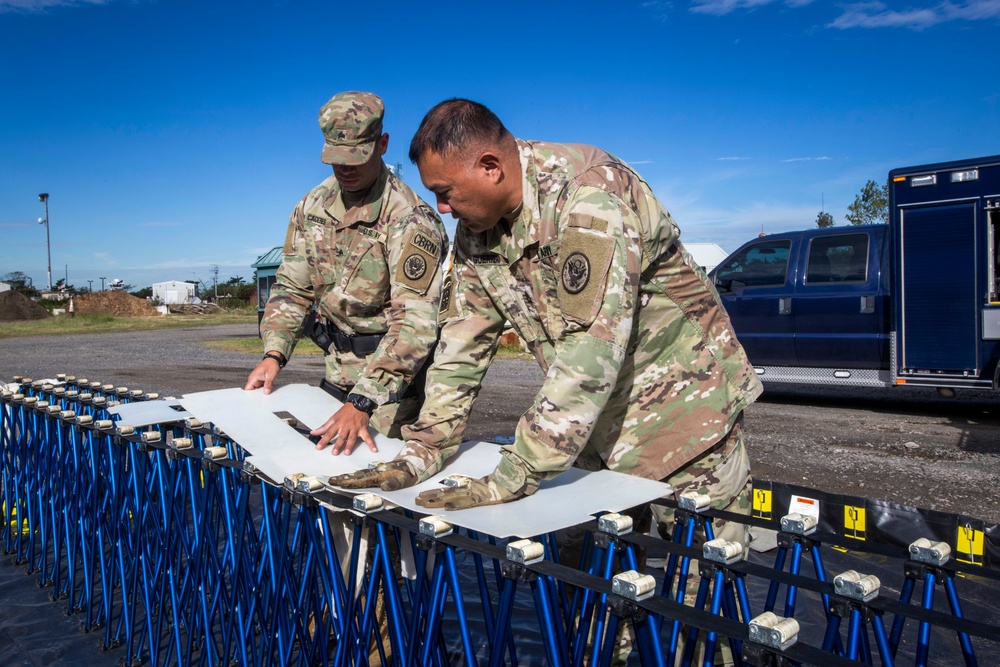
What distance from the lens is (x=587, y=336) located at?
1791 mm

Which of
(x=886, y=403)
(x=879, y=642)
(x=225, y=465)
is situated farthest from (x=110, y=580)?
(x=886, y=403)

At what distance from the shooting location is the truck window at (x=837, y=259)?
8.65 m

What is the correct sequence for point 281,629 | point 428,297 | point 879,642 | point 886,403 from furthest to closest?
point 886,403, point 428,297, point 281,629, point 879,642

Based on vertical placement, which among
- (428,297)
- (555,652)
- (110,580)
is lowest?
(110,580)

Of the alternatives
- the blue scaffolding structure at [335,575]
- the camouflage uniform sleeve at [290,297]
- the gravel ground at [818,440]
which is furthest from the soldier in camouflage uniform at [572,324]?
the gravel ground at [818,440]

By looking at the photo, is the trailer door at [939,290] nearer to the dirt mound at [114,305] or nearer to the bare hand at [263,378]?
the bare hand at [263,378]

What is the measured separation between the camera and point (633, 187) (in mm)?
1938

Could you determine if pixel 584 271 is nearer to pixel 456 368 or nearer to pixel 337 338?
pixel 456 368

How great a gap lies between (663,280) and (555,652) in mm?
949

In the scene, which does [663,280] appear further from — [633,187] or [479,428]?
[479,428]

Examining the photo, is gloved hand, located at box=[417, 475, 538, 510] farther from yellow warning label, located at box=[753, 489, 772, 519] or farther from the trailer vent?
the trailer vent

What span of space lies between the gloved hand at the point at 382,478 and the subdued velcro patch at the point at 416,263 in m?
0.93

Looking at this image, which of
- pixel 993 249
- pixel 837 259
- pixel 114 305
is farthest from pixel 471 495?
pixel 114 305

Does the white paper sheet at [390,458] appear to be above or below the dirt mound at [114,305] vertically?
below
